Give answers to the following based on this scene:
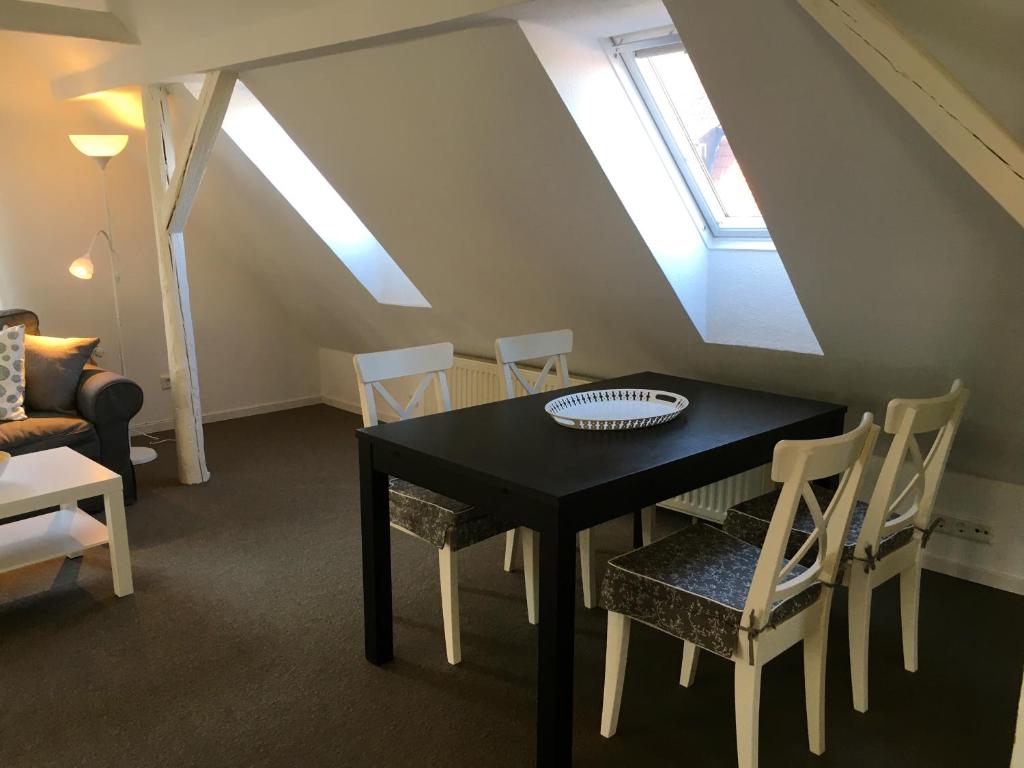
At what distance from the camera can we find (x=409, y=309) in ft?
14.7

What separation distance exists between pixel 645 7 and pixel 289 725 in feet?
7.05

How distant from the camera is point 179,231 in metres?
4.04

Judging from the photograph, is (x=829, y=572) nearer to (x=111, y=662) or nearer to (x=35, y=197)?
(x=111, y=662)

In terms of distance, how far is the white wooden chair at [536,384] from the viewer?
280 centimetres

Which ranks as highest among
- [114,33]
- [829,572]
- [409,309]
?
[114,33]

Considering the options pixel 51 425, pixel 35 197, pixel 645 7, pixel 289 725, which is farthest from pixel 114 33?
pixel 289 725

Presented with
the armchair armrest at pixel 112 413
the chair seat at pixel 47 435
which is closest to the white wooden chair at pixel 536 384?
the armchair armrest at pixel 112 413

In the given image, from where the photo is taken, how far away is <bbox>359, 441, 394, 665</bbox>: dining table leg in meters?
2.46

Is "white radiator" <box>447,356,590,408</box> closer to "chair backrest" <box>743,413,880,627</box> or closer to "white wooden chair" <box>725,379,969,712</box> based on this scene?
"white wooden chair" <box>725,379,969,712</box>

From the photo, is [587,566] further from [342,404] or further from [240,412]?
[240,412]

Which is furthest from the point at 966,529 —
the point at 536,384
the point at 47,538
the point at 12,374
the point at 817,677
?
the point at 12,374

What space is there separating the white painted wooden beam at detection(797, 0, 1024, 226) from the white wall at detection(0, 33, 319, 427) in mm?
3233

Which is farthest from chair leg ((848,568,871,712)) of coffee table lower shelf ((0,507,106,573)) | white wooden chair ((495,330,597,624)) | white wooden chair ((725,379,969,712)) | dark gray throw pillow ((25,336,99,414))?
dark gray throw pillow ((25,336,99,414))

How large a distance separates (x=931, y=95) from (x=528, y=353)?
5.55 ft
